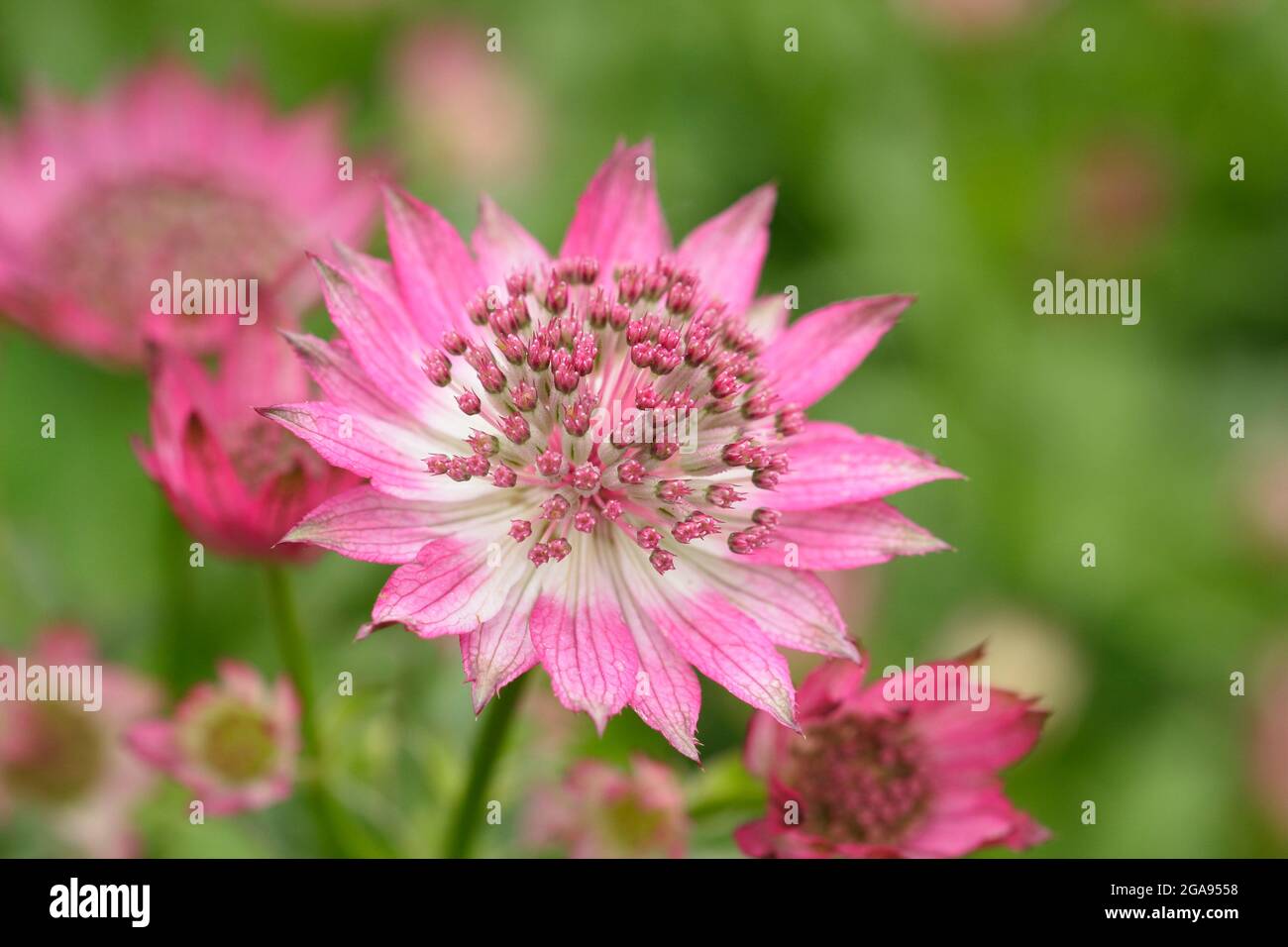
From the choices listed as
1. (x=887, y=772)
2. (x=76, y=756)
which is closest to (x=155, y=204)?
(x=76, y=756)

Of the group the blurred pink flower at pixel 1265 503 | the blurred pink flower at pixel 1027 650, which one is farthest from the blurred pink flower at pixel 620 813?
the blurred pink flower at pixel 1265 503

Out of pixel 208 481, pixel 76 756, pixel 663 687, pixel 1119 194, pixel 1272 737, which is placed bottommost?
pixel 1272 737

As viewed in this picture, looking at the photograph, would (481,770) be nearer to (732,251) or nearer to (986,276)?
(732,251)

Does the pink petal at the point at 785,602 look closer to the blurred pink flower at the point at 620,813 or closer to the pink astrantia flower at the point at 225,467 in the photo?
the blurred pink flower at the point at 620,813

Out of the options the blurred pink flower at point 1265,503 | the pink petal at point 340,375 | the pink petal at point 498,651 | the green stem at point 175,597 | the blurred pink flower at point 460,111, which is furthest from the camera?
the blurred pink flower at point 460,111

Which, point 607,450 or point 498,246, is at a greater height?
point 498,246

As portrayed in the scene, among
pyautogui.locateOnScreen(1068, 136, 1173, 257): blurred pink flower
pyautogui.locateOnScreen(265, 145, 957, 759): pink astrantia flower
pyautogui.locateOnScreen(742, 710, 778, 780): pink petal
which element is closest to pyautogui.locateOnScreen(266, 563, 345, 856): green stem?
pyautogui.locateOnScreen(265, 145, 957, 759): pink astrantia flower
